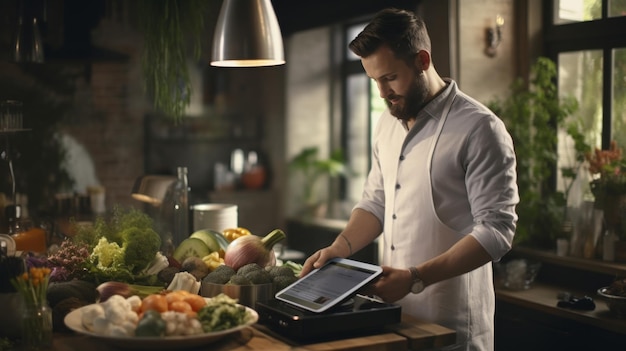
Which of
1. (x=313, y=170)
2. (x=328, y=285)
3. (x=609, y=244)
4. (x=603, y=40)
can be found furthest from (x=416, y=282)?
(x=313, y=170)

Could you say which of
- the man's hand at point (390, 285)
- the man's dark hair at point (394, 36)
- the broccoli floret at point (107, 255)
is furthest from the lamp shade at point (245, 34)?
the man's hand at point (390, 285)

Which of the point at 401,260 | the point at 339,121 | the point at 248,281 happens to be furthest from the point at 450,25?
the point at 339,121

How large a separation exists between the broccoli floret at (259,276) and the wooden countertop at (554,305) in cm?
194

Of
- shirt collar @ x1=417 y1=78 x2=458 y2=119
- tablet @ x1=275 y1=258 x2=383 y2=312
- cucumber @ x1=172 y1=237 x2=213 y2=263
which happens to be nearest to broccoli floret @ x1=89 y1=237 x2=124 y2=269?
cucumber @ x1=172 y1=237 x2=213 y2=263

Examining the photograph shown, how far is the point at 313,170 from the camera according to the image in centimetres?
839

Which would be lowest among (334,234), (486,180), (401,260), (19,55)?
(334,234)

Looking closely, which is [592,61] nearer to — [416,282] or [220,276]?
[416,282]

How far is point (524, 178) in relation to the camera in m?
4.75

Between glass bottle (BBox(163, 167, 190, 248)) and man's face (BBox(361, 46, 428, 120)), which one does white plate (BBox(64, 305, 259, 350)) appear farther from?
glass bottle (BBox(163, 167, 190, 248))

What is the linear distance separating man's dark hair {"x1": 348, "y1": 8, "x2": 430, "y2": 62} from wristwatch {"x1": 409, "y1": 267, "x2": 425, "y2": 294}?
769 mm

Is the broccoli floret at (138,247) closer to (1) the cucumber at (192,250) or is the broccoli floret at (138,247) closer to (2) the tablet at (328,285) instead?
(1) the cucumber at (192,250)

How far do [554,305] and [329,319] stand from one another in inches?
89.0

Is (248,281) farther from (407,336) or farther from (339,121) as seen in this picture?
(339,121)

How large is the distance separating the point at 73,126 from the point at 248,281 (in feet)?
18.5
